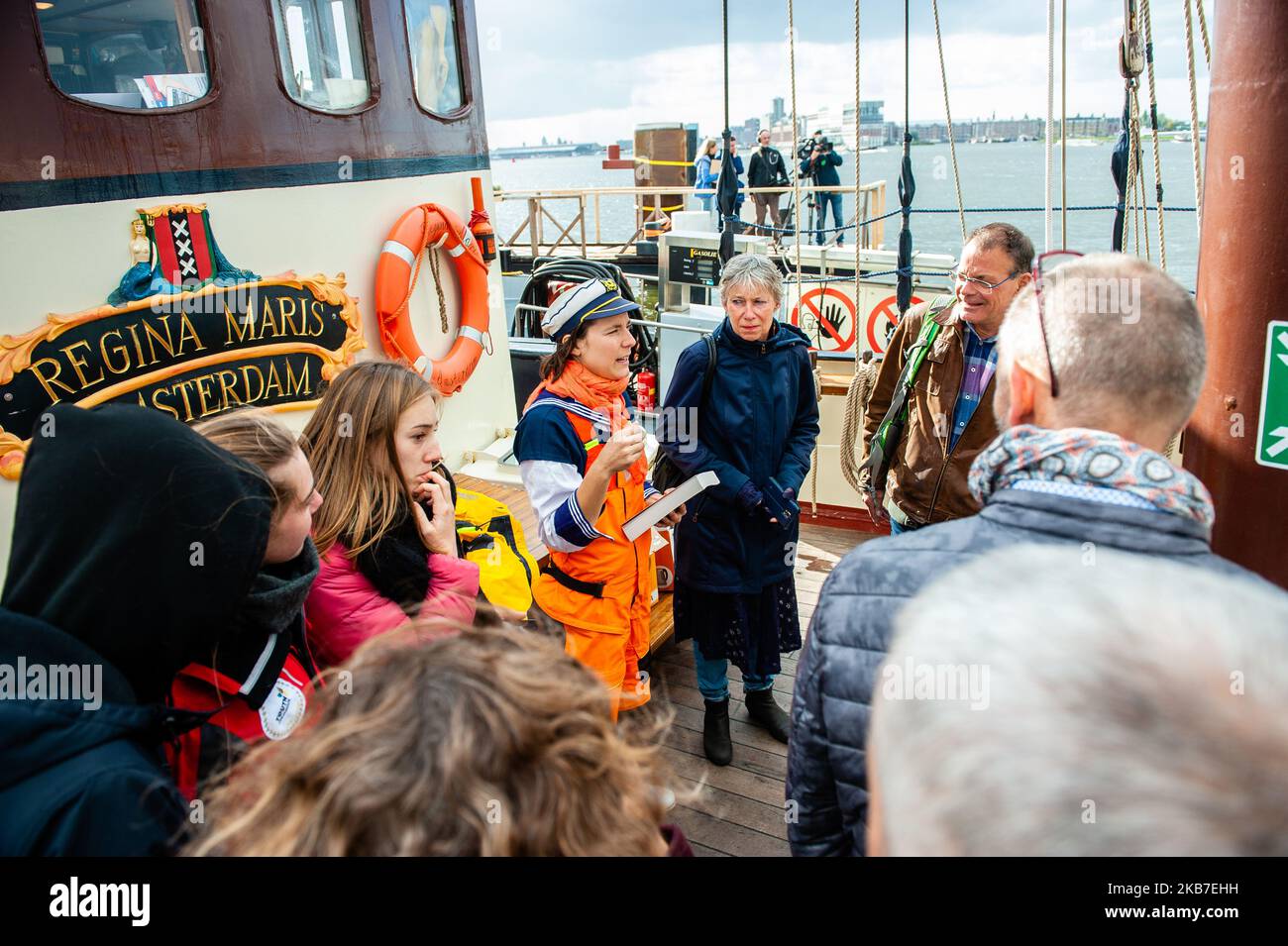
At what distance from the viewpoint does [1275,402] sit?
1724 mm

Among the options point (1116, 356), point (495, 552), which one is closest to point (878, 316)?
point (495, 552)

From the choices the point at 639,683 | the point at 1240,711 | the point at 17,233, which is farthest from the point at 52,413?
the point at 17,233

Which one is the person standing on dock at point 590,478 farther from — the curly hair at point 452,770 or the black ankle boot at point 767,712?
the curly hair at point 452,770

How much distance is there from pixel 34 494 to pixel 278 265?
3161mm

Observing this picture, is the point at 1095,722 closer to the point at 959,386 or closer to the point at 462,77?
the point at 959,386

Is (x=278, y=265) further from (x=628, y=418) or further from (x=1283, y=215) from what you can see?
(x=1283, y=215)

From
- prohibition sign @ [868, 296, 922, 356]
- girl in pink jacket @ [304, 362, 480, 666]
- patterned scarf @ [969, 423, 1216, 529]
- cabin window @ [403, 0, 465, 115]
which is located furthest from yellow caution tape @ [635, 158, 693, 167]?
patterned scarf @ [969, 423, 1216, 529]

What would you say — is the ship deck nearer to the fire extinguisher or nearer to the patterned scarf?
the patterned scarf

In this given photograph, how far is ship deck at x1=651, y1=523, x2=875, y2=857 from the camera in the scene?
2600 mm

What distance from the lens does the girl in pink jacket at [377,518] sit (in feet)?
6.38

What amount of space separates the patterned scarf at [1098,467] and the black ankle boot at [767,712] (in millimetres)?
2094

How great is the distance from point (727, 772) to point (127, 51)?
141 inches

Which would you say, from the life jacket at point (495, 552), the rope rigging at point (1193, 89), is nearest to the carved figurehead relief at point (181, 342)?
the life jacket at point (495, 552)

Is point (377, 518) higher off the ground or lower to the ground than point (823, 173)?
lower
